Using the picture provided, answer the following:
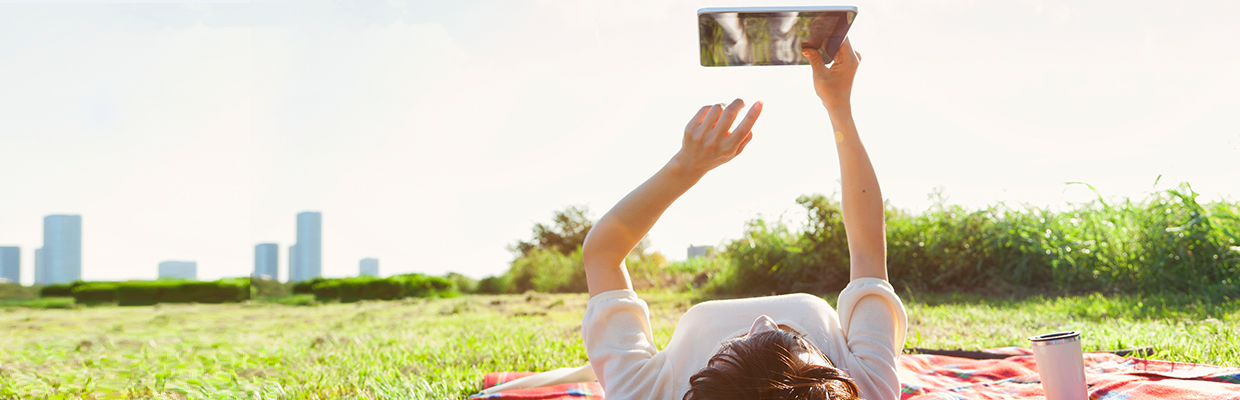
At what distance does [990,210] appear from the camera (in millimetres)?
6695

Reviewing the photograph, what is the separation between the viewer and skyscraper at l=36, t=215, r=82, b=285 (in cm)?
206

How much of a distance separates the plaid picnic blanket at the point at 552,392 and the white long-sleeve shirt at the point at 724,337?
2.75ft

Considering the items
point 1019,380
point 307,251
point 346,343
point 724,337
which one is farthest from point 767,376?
point 307,251

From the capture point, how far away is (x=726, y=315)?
1.54 m

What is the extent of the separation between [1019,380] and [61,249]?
3.58 m

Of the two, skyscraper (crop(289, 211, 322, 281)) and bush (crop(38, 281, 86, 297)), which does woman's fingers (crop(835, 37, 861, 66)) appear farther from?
skyscraper (crop(289, 211, 322, 281))

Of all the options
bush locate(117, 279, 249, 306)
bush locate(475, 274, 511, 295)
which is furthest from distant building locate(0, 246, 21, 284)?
bush locate(475, 274, 511, 295)

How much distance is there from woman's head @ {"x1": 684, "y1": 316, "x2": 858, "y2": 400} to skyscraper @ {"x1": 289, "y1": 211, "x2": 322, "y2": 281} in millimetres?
Result: 8426

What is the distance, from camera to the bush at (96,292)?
8.23ft

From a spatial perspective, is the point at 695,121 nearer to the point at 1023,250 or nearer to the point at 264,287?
the point at 264,287

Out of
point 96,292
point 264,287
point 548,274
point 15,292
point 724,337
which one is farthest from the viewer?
point 548,274

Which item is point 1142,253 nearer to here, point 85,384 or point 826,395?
point 826,395

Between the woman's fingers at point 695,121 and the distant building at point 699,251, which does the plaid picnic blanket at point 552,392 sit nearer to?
the woman's fingers at point 695,121

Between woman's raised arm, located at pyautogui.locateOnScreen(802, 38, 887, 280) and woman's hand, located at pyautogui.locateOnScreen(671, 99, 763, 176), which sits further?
woman's raised arm, located at pyautogui.locateOnScreen(802, 38, 887, 280)
